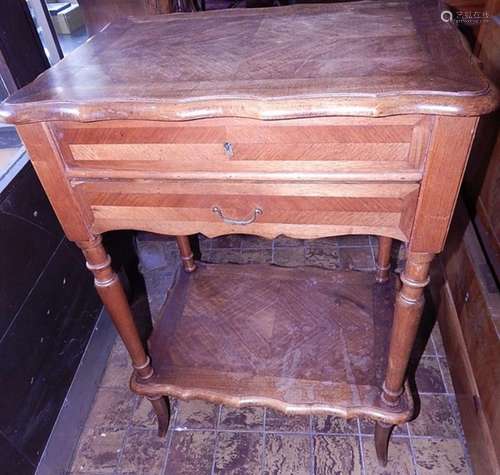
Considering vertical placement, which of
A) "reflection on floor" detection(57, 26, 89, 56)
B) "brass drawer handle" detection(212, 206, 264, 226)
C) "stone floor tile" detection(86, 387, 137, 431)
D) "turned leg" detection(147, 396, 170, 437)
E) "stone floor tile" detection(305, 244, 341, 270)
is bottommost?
"stone floor tile" detection(305, 244, 341, 270)

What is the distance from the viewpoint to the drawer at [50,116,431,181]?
61cm

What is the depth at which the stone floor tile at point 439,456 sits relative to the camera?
1.11m

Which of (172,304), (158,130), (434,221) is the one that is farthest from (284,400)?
(158,130)

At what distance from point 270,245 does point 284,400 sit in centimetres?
89

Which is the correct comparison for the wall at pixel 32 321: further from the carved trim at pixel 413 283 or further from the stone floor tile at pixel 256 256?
the carved trim at pixel 413 283

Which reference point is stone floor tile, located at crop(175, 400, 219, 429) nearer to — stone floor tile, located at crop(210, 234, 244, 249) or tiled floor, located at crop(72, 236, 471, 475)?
tiled floor, located at crop(72, 236, 471, 475)

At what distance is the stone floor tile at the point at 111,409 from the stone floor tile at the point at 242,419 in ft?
0.93

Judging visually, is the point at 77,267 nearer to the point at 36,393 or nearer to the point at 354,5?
the point at 36,393

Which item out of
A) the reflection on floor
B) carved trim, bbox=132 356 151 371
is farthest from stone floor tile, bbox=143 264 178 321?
the reflection on floor

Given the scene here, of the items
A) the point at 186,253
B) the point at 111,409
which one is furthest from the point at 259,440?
the point at 186,253

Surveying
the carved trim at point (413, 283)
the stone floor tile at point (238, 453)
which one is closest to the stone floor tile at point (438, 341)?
the stone floor tile at point (238, 453)

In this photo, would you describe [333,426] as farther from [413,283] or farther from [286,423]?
[413,283]

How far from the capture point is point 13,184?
3.37 feet

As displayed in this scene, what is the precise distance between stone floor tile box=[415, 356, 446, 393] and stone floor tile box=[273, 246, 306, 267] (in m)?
0.58
